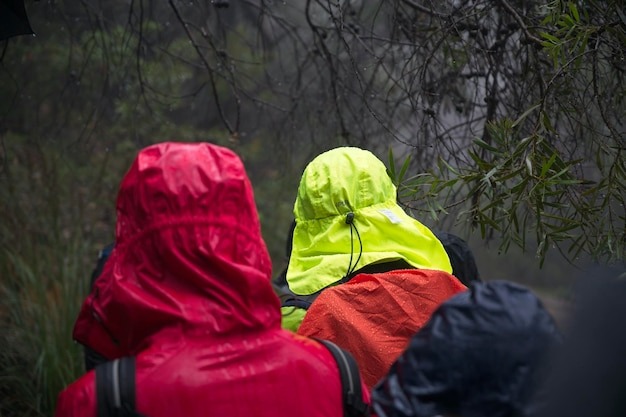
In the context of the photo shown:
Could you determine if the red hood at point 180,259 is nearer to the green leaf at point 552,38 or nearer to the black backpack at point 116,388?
the black backpack at point 116,388

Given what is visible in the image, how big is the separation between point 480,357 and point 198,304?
2.05ft

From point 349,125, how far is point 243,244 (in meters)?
4.08

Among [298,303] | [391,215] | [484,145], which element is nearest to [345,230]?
[391,215]

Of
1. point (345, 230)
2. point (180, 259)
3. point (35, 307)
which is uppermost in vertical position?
point (180, 259)

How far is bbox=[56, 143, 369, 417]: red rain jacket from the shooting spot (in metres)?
1.78

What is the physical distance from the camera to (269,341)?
188 centimetres

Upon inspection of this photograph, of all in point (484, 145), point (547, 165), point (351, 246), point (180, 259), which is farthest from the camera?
point (484, 145)

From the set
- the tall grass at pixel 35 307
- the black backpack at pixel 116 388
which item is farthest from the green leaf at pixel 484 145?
the tall grass at pixel 35 307

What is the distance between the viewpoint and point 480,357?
1.53 m

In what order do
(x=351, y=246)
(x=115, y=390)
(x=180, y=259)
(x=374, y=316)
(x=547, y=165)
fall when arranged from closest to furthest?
(x=115, y=390) → (x=180, y=259) → (x=374, y=316) → (x=351, y=246) → (x=547, y=165)

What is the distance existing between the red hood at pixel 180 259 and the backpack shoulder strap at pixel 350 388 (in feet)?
0.62

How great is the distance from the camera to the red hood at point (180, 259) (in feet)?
5.93

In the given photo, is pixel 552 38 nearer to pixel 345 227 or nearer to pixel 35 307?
pixel 345 227

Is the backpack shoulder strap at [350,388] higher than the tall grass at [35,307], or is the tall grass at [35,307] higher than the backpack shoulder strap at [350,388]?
the backpack shoulder strap at [350,388]
